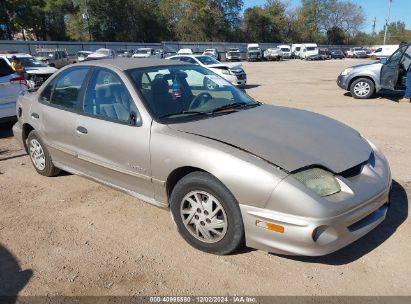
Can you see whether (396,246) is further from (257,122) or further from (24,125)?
(24,125)

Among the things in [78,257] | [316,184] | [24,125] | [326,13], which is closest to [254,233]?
[316,184]

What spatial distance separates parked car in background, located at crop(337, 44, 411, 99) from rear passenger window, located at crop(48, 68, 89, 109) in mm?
9626

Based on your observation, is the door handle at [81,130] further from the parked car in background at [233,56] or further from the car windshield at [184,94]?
the parked car in background at [233,56]

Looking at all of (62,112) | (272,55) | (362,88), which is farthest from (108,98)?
(272,55)

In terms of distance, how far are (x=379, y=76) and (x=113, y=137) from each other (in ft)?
35.0

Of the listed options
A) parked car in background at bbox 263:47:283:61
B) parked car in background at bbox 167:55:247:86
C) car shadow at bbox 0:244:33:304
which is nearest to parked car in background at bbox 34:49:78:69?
parked car in background at bbox 167:55:247:86

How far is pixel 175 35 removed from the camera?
71.4 meters

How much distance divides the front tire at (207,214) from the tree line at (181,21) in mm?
54285

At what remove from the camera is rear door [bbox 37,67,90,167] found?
4320mm

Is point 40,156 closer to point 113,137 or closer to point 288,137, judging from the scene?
point 113,137

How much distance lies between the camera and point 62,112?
4.45 meters

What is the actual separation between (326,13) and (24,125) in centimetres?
9981

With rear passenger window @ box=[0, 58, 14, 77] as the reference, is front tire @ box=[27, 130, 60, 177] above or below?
below

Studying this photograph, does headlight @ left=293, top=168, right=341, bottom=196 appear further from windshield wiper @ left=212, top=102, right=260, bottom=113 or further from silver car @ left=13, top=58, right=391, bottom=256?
windshield wiper @ left=212, top=102, right=260, bottom=113
